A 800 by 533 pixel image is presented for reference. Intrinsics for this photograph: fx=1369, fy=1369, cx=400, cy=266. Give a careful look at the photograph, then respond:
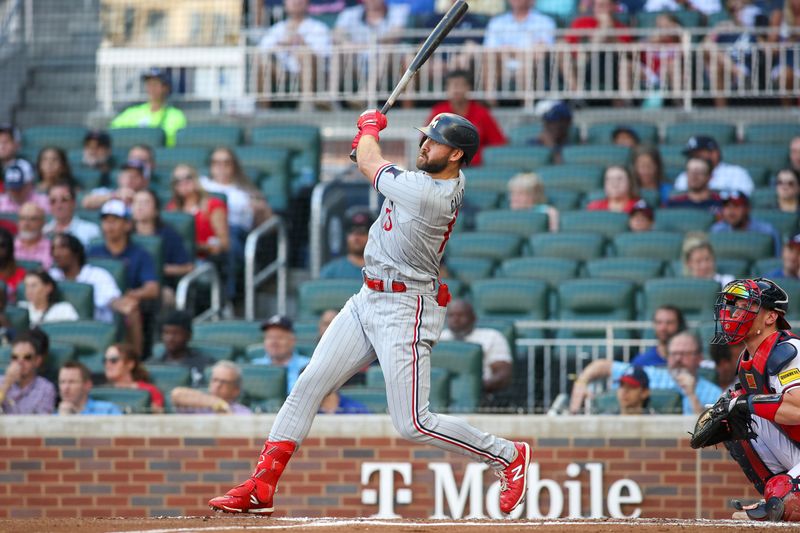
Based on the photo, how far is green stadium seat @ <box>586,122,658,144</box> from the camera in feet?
39.4

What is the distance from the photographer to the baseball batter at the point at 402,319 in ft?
18.9

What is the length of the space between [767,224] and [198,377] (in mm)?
4525

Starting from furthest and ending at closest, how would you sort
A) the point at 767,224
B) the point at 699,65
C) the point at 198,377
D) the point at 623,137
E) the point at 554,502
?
the point at 699,65 → the point at 623,137 → the point at 767,224 → the point at 198,377 → the point at 554,502

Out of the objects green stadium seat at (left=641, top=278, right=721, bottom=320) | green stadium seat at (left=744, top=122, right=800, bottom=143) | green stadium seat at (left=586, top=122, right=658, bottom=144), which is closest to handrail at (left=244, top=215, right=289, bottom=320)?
green stadium seat at (left=586, top=122, right=658, bottom=144)

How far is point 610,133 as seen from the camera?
39.5 feet

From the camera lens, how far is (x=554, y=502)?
27.5 feet

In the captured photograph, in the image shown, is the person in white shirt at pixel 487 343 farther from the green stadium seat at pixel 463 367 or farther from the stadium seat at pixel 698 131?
the stadium seat at pixel 698 131

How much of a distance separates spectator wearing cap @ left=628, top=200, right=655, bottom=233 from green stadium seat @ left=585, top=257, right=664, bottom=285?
0.37m

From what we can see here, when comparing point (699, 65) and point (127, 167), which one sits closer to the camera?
point (127, 167)

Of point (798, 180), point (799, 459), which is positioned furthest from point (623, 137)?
point (799, 459)

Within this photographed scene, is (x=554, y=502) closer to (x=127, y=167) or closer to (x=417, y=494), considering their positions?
(x=417, y=494)

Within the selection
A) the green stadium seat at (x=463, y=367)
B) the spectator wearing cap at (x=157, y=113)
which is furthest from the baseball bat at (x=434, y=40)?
the spectator wearing cap at (x=157, y=113)

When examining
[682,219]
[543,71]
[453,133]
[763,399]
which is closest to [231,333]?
[682,219]

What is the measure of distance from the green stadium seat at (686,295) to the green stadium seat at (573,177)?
1875 millimetres
